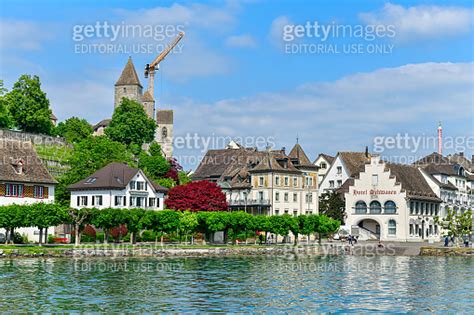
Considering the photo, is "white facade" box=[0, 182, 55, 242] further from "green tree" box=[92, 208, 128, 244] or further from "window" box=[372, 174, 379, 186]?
"window" box=[372, 174, 379, 186]

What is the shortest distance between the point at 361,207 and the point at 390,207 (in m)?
4.87

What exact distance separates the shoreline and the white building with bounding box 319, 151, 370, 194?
1739 inches

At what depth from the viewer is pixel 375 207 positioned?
118 meters

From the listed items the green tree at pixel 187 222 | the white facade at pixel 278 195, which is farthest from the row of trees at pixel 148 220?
the white facade at pixel 278 195

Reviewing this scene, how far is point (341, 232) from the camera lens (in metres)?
117

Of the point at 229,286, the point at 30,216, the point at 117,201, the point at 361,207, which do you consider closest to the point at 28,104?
the point at 117,201

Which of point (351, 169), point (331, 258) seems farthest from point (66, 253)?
point (351, 169)

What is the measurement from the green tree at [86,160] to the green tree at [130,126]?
36144 millimetres

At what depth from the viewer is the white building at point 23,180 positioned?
285 ft

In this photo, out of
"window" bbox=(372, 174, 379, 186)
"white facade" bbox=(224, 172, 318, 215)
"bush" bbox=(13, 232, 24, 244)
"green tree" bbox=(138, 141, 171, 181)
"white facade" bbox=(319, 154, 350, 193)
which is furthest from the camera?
"white facade" bbox=(319, 154, 350, 193)

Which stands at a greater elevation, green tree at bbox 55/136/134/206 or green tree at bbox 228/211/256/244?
green tree at bbox 55/136/134/206

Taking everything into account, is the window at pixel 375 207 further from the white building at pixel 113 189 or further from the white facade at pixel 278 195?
the white building at pixel 113 189

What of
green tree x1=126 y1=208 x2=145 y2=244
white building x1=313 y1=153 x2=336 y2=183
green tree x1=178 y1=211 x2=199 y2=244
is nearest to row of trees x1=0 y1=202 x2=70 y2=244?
green tree x1=126 y1=208 x2=145 y2=244

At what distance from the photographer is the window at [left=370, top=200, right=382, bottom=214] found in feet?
384
